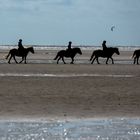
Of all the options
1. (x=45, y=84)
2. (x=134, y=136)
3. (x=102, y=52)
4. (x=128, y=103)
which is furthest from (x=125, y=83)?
(x=102, y=52)

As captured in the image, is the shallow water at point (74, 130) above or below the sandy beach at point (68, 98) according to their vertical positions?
below

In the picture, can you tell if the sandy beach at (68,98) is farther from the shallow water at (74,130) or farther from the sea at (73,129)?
the shallow water at (74,130)

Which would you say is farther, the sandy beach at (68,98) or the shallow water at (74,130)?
the sandy beach at (68,98)

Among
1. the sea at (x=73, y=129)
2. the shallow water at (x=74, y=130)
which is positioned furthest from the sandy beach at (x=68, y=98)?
the shallow water at (x=74, y=130)

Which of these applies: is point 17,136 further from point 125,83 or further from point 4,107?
point 125,83

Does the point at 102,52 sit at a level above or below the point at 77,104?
above

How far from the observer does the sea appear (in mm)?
9867

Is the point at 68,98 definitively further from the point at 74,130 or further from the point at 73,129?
the point at 74,130

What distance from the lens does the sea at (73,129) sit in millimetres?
9867

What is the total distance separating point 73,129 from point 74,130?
13cm

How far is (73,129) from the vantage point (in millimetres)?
10781

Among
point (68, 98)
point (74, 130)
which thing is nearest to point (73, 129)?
point (74, 130)

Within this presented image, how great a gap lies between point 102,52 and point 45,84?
18053 millimetres

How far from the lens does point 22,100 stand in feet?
51.0
